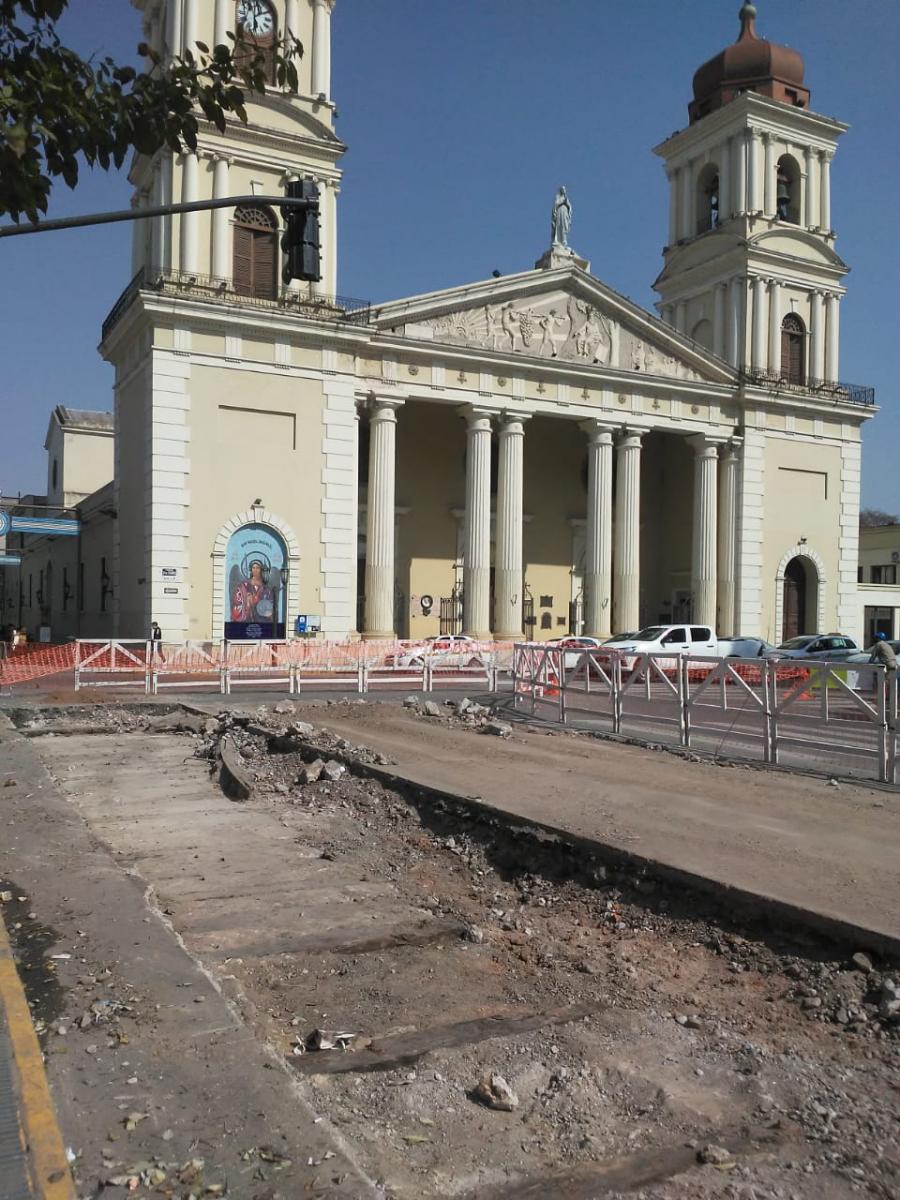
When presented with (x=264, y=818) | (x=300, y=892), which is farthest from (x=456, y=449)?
(x=300, y=892)

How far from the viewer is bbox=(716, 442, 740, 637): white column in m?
43.4

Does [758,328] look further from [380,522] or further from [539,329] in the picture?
[380,522]

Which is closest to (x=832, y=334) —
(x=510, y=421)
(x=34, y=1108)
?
(x=510, y=421)

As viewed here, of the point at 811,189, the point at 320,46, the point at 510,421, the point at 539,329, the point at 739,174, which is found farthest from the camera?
the point at 811,189

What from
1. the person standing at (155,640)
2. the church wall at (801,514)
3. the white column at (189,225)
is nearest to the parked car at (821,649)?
the church wall at (801,514)

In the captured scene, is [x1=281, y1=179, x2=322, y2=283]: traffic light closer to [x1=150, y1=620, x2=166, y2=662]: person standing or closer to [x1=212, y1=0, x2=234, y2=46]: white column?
[x1=150, y1=620, x2=166, y2=662]: person standing

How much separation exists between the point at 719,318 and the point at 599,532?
1259cm

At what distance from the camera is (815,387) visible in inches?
1784

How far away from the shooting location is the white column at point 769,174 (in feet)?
143

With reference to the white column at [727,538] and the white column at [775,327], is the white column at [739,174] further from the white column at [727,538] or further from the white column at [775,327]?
the white column at [727,538]

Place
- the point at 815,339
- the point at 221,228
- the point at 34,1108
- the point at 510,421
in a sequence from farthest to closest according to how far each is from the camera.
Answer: the point at 815,339 → the point at 510,421 → the point at 221,228 → the point at 34,1108

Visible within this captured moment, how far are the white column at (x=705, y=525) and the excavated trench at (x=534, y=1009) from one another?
3516 cm

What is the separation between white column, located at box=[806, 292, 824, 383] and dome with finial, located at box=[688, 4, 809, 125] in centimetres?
883

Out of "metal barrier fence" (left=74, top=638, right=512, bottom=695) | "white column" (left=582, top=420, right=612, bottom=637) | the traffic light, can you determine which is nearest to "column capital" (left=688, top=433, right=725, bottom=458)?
"white column" (left=582, top=420, right=612, bottom=637)
